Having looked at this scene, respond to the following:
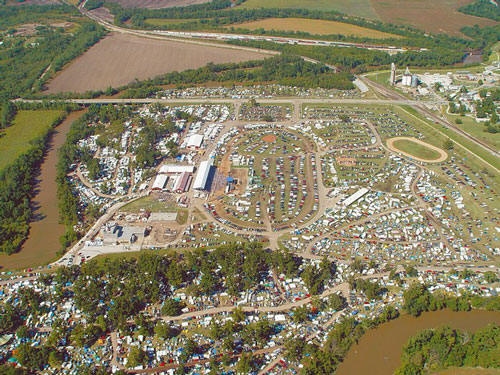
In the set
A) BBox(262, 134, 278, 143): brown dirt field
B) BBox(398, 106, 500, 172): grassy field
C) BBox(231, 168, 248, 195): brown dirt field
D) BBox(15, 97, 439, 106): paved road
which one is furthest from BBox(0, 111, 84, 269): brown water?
BBox(398, 106, 500, 172): grassy field

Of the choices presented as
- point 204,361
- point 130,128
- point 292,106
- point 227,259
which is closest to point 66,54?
point 130,128

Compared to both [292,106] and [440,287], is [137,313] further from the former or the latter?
[292,106]

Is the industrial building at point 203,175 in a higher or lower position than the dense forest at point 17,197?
higher

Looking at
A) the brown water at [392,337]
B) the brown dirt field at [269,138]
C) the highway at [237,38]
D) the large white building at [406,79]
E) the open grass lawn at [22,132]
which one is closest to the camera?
the brown water at [392,337]

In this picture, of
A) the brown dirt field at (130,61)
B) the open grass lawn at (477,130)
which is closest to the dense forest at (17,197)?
the brown dirt field at (130,61)

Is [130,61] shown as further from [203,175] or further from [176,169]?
[203,175]

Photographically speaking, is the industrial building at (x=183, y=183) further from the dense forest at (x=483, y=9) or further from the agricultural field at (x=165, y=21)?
the dense forest at (x=483, y=9)
